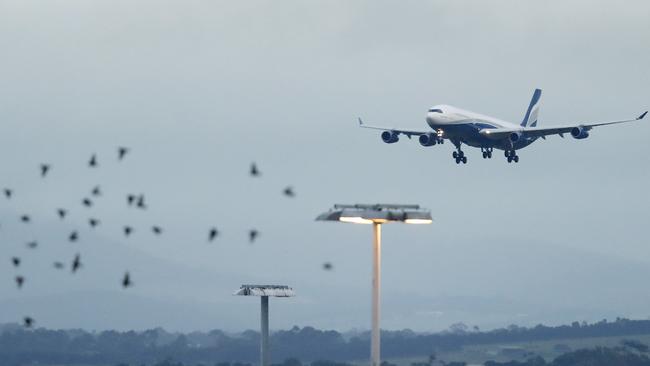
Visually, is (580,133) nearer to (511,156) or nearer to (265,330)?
(511,156)

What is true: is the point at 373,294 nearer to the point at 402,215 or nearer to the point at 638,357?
the point at 402,215

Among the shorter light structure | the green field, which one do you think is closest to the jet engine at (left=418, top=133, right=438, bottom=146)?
the green field

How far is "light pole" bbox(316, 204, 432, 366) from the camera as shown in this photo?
50.8 meters

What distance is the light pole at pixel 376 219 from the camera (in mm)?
50750

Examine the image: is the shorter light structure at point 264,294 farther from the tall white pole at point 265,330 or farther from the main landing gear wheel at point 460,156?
the main landing gear wheel at point 460,156

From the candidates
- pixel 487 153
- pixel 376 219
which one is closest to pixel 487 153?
pixel 487 153

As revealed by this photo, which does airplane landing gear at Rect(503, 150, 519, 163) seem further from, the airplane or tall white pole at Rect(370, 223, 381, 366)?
tall white pole at Rect(370, 223, 381, 366)

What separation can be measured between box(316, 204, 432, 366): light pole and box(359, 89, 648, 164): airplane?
257 feet

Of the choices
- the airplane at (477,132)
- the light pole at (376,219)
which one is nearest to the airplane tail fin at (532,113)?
the airplane at (477,132)

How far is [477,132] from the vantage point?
438 ft

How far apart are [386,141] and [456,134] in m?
8.02

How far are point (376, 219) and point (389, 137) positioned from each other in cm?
8682

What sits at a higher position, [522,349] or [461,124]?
[461,124]

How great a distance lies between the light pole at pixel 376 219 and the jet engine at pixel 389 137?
84.7 meters
